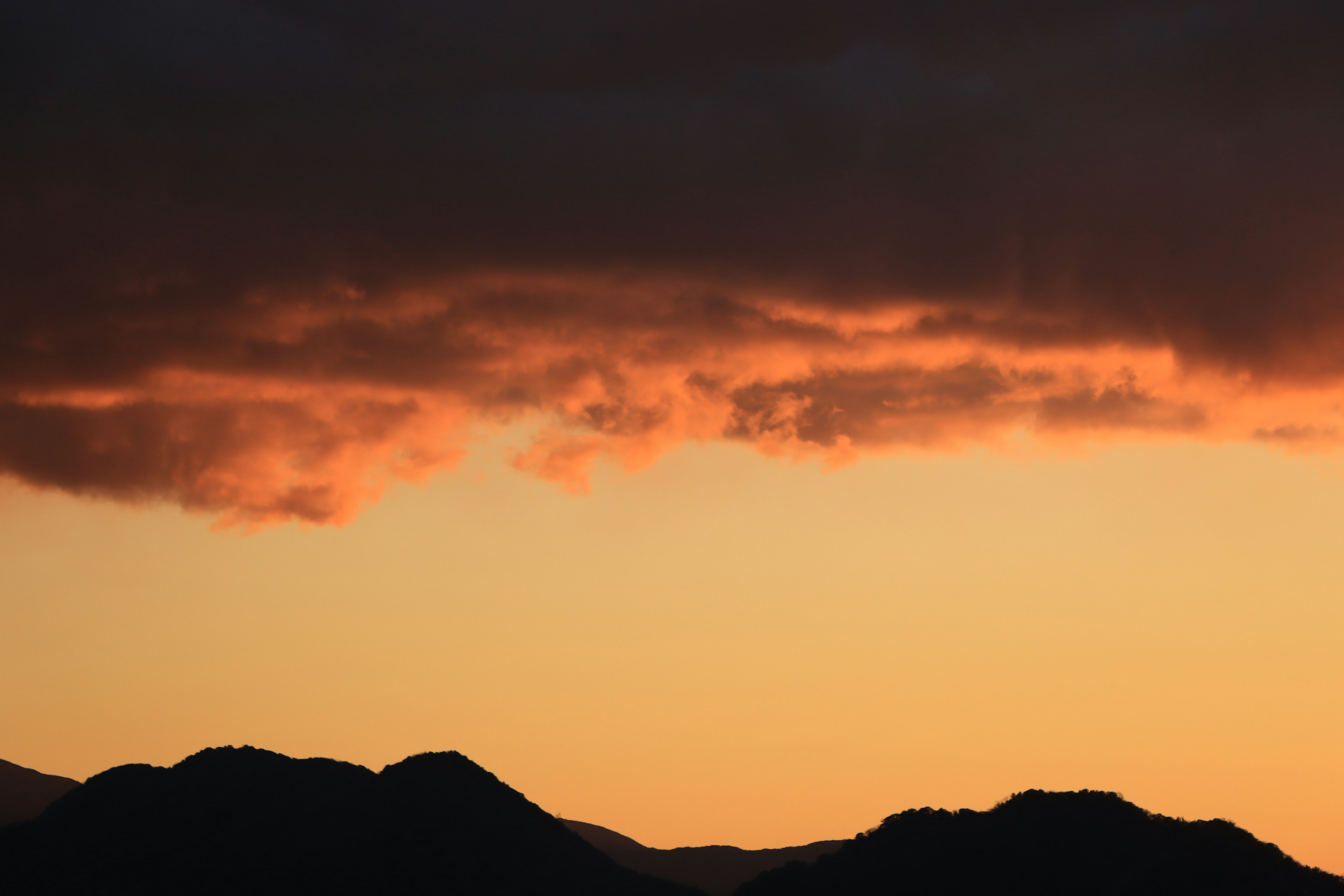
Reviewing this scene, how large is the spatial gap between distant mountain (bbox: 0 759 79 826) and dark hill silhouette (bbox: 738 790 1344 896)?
101 meters

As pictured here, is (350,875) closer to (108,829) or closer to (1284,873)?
(108,829)

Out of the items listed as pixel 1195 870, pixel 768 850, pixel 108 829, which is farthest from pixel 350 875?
pixel 768 850

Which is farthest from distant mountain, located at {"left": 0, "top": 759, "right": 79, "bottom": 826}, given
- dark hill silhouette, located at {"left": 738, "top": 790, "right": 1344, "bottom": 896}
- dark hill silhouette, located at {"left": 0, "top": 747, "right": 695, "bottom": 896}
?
dark hill silhouette, located at {"left": 738, "top": 790, "right": 1344, "bottom": 896}

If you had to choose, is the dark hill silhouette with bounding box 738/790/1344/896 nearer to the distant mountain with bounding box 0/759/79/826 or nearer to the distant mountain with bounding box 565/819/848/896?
the distant mountain with bounding box 565/819/848/896

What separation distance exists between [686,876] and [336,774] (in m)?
59.9

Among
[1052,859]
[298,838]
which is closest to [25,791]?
[298,838]

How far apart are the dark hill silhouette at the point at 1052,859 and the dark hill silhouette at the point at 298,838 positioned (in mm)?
18581

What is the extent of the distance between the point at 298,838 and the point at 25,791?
86.9 metres

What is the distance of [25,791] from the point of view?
182875 mm

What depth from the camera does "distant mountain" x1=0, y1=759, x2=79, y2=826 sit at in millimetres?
171125

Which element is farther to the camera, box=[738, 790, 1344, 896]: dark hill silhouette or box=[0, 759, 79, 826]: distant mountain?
box=[0, 759, 79, 826]: distant mountain

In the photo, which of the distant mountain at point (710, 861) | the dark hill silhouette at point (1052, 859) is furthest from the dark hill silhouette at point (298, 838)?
the distant mountain at point (710, 861)

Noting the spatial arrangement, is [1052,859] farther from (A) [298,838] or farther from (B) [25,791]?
(B) [25,791]

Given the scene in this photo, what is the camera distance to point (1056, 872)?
96438 mm
